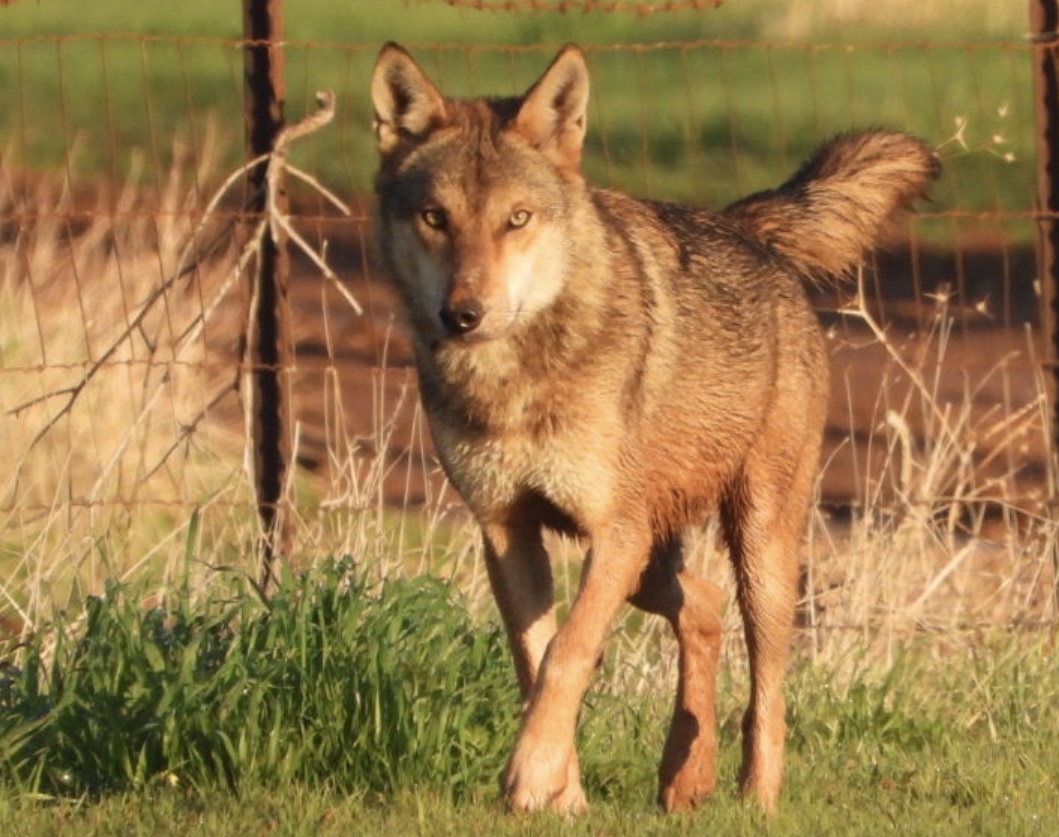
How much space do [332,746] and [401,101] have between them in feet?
5.96

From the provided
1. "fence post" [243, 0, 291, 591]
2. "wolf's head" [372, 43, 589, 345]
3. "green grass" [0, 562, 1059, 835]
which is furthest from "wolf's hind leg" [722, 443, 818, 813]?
"fence post" [243, 0, 291, 591]

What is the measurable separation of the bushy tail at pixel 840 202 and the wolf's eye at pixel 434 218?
4.98 ft

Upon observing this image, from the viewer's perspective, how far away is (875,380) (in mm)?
16625

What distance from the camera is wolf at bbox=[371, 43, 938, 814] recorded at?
21.0 ft

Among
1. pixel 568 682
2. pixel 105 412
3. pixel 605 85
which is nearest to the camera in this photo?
pixel 568 682

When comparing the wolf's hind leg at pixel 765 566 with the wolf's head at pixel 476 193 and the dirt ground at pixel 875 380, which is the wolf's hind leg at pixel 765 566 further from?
the dirt ground at pixel 875 380

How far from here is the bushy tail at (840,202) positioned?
25.3ft

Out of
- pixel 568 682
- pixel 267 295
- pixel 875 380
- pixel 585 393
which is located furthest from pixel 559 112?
pixel 875 380

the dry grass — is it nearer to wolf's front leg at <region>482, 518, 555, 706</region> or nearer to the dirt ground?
the dirt ground

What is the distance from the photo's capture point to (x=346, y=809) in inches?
243

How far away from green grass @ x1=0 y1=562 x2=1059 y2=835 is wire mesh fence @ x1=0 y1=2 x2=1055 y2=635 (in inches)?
17.2

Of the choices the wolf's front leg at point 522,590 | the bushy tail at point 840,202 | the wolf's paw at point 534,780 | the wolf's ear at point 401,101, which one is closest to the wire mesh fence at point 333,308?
the bushy tail at point 840,202

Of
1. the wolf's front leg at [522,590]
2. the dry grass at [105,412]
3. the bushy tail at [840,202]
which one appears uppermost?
the bushy tail at [840,202]

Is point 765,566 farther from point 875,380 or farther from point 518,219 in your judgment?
point 875,380
